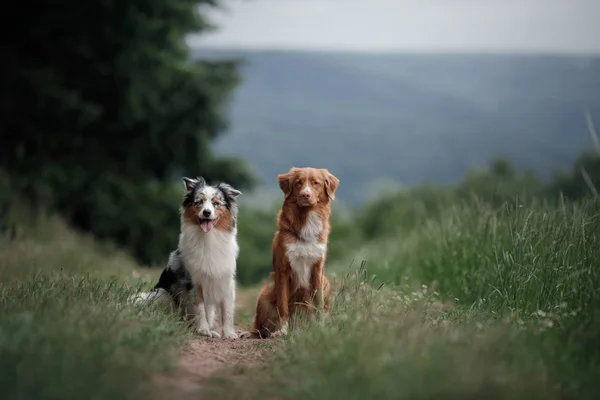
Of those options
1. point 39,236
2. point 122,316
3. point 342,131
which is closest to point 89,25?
point 39,236

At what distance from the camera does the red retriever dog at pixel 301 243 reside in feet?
20.6

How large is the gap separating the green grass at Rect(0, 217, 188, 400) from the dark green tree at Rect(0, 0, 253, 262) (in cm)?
652

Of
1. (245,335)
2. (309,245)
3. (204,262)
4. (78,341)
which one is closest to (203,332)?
(245,335)

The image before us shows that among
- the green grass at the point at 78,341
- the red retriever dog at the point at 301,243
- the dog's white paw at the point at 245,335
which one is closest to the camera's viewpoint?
the green grass at the point at 78,341

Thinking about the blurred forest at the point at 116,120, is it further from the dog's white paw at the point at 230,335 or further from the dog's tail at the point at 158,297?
the dog's white paw at the point at 230,335

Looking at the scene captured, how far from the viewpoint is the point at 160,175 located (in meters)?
15.2

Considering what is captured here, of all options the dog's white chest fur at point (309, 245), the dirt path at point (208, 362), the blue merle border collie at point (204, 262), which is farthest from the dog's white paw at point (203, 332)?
the dog's white chest fur at point (309, 245)

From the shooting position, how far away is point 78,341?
450 centimetres

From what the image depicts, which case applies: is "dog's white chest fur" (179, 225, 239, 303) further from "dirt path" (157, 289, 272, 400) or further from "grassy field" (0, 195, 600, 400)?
"grassy field" (0, 195, 600, 400)

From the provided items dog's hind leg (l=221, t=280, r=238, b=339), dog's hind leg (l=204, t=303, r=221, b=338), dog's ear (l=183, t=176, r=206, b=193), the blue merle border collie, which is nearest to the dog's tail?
the blue merle border collie

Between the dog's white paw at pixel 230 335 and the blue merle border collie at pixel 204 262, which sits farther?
the dog's white paw at pixel 230 335

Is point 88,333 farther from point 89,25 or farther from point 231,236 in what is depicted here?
point 89,25

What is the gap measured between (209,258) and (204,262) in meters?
0.06

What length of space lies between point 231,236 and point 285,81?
26683 mm
